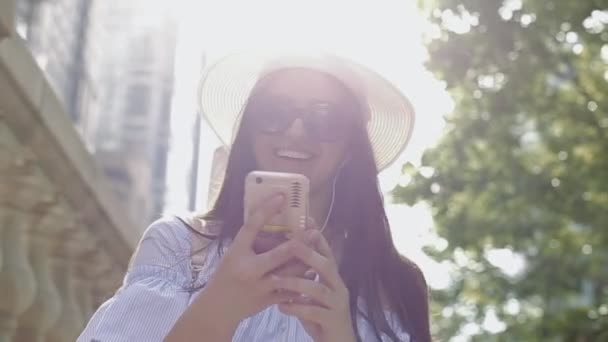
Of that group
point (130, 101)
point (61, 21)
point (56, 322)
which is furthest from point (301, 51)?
point (130, 101)

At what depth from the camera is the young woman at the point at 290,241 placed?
1985mm

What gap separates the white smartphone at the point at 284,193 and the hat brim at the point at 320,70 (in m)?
0.58

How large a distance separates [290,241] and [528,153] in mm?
10800

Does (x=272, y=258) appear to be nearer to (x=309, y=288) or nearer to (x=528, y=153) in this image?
(x=309, y=288)

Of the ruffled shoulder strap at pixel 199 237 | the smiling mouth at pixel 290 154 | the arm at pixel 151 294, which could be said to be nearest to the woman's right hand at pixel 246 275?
the arm at pixel 151 294

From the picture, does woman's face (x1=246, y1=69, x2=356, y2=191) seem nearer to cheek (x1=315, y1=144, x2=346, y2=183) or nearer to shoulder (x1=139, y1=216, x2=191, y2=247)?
cheek (x1=315, y1=144, x2=346, y2=183)

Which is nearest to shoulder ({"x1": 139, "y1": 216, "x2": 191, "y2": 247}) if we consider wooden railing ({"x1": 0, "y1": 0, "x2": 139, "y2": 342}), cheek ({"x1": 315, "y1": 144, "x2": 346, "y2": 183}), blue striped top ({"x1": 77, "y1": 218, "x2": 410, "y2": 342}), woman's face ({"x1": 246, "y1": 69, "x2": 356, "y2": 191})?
blue striped top ({"x1": 77, "y1": 218, "x2": 410, "y2": 342})

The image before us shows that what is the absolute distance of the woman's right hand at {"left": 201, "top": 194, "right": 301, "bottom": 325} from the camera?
1.94 m

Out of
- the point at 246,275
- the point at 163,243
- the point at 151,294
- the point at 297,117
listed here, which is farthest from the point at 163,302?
the point at 297,117

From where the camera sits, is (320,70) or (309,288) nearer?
(309,288)

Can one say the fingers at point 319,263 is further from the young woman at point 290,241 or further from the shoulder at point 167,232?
the shoulder at point 167,232

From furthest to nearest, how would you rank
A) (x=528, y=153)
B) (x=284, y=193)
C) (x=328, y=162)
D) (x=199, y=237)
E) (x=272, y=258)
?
(x=528, y=153), (x=328, y=162), (x=199, y=237), (x=284, y=193), (x=272, y=258)

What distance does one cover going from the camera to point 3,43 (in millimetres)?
3783

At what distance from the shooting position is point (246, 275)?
6.38 feet
